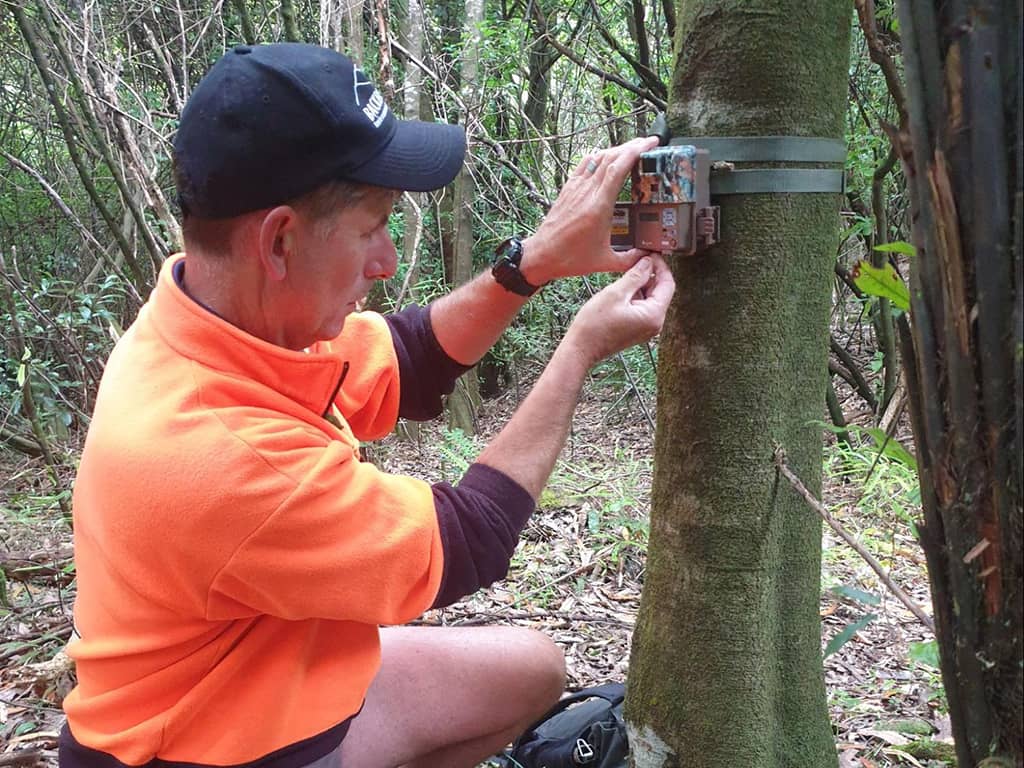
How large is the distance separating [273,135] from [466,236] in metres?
5.65

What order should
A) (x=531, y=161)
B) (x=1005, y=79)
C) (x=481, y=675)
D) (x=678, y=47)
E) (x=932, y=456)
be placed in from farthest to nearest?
(x=531, y=161) → (x=481, y=675) → (x=678, y=47) → (x=932, y=456) → (x=1005, y=79)

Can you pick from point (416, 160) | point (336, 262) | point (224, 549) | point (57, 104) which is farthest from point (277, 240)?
point (57, 104)

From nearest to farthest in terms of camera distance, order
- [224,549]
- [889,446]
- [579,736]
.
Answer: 1. [889,446]
2. [224,549]
3. [579,736]

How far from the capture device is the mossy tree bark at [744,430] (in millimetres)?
1526

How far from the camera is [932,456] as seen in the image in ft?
2.92

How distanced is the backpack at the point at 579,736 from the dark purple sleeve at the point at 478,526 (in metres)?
0.66

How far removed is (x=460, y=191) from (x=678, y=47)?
5.68 metres

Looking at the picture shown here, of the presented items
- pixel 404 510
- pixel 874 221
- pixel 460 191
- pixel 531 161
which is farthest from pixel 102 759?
pixel 460 191

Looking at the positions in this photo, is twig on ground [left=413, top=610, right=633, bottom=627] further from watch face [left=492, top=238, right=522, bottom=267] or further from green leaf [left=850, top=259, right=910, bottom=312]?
green leaf [left=850, top=259, right=910, bottom=312]

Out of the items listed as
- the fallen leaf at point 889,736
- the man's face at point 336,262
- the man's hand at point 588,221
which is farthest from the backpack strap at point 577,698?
the man's face at point 336,262

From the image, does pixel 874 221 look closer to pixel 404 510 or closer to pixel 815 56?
pixel 815 56

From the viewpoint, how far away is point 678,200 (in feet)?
5.02

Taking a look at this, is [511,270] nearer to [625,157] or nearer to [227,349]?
[625,157]

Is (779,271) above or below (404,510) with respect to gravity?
above
